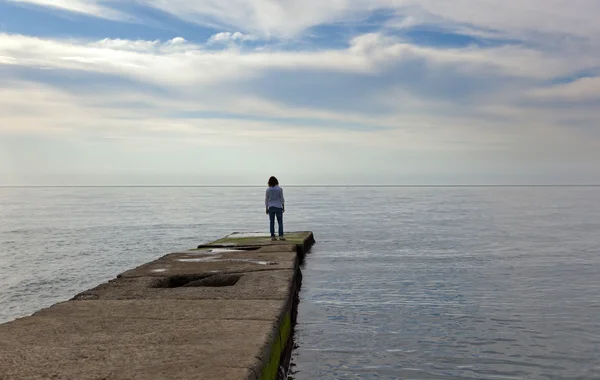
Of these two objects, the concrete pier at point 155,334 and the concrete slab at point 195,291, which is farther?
the concrete slab at point 195,291

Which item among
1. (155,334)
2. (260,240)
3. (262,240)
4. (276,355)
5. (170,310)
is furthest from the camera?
(260,240)

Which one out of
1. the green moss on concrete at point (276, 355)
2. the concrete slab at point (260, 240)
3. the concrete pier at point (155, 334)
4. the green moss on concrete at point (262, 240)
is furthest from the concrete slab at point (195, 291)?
the green moss on concrete at point (262, 240)

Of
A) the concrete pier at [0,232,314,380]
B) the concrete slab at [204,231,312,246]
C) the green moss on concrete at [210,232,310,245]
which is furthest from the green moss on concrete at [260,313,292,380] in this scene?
the green moss on concrete at [210,232,310,245]

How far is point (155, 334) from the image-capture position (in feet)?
15.8

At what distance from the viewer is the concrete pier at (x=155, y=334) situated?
3.87 metres

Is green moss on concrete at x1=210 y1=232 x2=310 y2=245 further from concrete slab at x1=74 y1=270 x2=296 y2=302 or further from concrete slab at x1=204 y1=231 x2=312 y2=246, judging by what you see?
concrete slab at x1=74 y1=270 x2=296 y2=302

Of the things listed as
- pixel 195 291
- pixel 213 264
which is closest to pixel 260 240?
pixel 213 264

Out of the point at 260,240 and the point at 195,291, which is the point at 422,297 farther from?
the point at 260,240

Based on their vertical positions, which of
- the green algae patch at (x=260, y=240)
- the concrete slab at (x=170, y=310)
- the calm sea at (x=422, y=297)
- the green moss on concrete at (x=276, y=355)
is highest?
the concrete slab at (x=170, y=310)

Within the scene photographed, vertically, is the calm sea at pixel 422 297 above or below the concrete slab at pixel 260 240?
below

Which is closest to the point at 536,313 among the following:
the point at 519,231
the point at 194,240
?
the point at 194,240

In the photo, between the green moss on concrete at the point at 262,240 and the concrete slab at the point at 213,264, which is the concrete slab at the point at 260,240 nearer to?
the green moss on concrete at the point at 262,240

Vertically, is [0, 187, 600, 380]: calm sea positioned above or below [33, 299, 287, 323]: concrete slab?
below

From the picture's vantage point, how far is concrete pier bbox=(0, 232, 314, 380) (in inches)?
152
